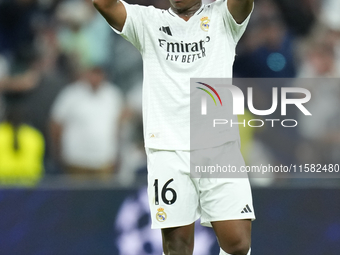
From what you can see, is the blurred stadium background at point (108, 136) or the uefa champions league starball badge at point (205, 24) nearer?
the uefa champions league starball badge at point (205, 24)

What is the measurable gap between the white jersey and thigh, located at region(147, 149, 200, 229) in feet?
0.29

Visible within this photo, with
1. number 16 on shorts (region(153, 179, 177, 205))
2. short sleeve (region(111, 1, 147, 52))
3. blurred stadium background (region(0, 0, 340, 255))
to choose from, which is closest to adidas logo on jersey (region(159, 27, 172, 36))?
short sleeve (region(111, 1, 147, 52))

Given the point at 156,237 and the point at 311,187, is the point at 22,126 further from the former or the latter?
the point at 311,187

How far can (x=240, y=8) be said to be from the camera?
13.2 ft

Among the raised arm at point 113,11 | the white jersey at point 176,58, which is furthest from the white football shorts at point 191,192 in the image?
the raised arm at point 113,11

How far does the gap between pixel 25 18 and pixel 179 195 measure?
4906mm

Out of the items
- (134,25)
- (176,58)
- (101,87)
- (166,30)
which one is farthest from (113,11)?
(101,87)

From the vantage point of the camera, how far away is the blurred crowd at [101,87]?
686cm

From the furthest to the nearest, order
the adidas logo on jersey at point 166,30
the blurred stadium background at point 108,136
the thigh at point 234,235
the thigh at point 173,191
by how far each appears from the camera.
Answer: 1. the blurred stadium background at point 108,136
2. the adidas logo on jersey at point 166,30
3. the thigh at point 173,191
4. the thigh at point 234,235

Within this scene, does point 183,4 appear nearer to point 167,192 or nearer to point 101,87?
point 167,192

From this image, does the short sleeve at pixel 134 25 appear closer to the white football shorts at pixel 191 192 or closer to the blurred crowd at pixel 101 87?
the white football shorts at pixel 191 192


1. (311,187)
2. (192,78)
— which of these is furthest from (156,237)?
(192,78)

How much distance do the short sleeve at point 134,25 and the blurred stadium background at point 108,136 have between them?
2206 millimetres

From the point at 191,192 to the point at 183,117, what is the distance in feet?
1.68
